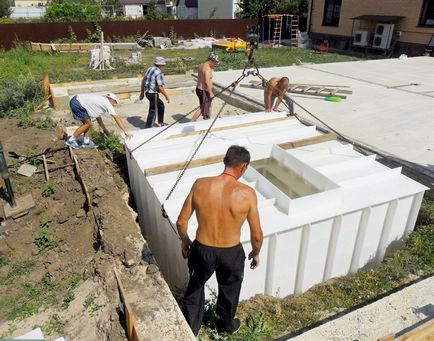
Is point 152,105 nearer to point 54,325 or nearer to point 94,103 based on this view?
point 94,103

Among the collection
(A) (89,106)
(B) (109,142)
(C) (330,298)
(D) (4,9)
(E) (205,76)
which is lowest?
(C) (330,298)

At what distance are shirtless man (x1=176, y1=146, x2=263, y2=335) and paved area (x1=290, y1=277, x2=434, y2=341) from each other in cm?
73

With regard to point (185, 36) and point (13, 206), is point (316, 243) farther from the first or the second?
point (185, 36)

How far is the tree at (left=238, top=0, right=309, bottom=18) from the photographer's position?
28.0 meters

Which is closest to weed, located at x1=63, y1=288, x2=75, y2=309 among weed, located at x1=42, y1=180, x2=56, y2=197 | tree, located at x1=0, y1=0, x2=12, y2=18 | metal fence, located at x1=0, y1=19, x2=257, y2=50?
weed, located at x1=42, y1=180, x2=56, y2=197

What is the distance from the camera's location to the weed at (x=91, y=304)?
11.1 ft

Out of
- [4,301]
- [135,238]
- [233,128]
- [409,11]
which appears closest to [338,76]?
[233,128]

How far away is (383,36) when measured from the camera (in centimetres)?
2023

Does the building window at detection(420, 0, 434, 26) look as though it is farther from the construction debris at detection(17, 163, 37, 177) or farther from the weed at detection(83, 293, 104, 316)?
the weed at detection(83, 293, 104, 316)

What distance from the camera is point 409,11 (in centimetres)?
1952

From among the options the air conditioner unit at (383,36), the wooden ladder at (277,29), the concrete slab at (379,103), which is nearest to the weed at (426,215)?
the concrete slab at (379,103)

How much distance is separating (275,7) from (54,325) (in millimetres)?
29376

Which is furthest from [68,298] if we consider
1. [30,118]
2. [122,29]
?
[122,29]

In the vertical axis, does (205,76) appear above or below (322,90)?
above
